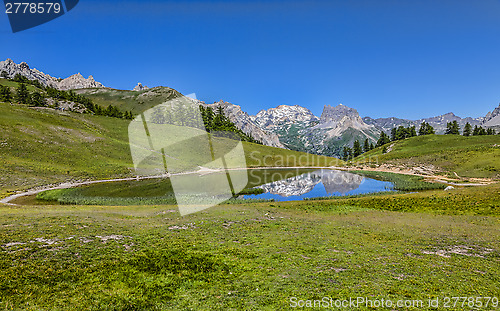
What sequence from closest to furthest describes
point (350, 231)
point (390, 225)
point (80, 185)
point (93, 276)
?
point (93, 276) < point (350, 231) < point (390, 225) < point (80, 185)

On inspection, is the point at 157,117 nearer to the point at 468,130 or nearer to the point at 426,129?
the point at 426,129

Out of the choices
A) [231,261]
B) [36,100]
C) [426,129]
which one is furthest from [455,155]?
[36,100]

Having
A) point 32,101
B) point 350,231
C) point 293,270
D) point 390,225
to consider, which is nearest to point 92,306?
point 293,270

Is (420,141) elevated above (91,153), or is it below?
above

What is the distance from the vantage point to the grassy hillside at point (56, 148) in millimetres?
65375

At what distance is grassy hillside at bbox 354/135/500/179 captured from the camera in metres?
80.1

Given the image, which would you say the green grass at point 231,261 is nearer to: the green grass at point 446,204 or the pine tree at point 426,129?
the green grass at point 446,204

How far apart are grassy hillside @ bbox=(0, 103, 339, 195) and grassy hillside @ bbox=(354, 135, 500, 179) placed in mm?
125198

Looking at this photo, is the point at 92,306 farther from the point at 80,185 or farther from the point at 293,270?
the point at 80,185

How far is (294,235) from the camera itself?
79.5ft

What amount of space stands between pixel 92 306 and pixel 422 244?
2609 centimetres

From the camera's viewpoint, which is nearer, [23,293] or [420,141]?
[23,293]

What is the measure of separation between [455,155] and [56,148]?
16537cm

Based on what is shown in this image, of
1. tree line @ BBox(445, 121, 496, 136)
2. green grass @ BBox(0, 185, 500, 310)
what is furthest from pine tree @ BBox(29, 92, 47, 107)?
tree line @ BBox(445, 121, 496, 136)
